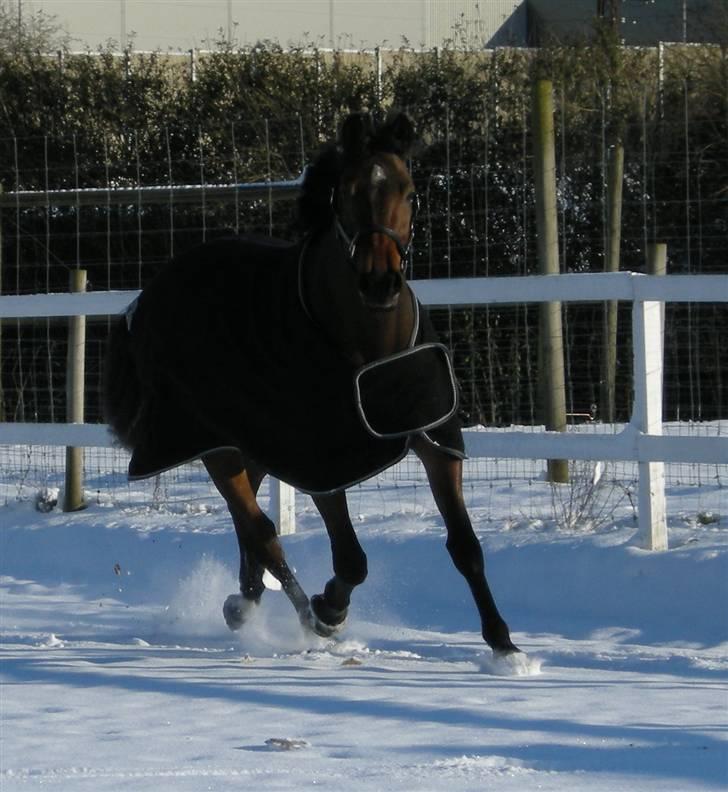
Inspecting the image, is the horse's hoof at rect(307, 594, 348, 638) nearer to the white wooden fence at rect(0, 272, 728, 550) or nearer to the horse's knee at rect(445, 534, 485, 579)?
the horse's knee at rect(445, 534, 485, 579)

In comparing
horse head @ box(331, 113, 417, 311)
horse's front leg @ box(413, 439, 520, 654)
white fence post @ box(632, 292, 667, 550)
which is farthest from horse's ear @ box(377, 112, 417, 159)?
white fence post @ box(632, 292, 667, 550)

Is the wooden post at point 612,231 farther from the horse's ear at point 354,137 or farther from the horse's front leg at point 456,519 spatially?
the horse's ear at point 354,137

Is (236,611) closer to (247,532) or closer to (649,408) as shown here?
(247,532)

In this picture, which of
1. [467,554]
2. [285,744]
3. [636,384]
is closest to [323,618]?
[467,554]

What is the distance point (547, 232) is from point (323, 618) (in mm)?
2736

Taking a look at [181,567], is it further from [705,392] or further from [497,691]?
[705,392]

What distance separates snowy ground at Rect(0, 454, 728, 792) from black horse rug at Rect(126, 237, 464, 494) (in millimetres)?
716

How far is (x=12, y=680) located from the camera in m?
4.97

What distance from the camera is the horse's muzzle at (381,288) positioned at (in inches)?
179

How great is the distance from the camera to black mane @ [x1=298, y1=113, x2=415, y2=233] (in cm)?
491

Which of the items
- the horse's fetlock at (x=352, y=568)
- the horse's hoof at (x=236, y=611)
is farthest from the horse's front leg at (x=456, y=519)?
the horse's hoof at (x=236, y=611)

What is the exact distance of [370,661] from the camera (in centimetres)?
522

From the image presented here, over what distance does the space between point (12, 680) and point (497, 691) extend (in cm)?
160

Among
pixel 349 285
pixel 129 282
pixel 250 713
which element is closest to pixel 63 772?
pixel 250 713
